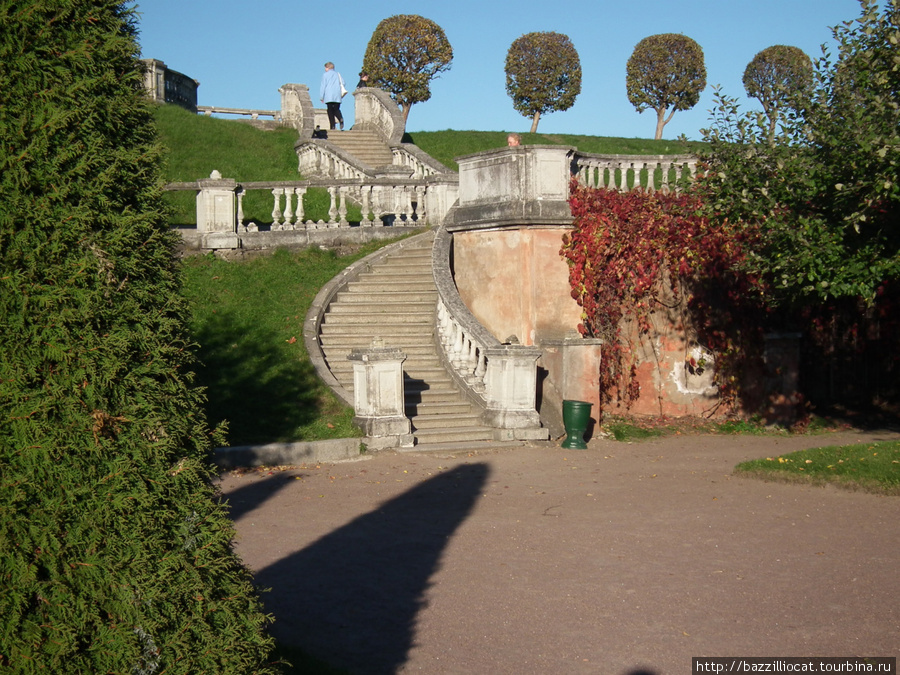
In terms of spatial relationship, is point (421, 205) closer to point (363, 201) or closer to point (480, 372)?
point (363, 201)

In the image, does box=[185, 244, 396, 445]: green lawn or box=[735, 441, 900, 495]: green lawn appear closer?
box=[735, 441, 900, 495]: green lawn

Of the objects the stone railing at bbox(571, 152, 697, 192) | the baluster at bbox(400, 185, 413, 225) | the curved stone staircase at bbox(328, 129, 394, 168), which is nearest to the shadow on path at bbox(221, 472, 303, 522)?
the stone railing at bbox(571, 152, 697, 192)

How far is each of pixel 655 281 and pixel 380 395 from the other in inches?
209

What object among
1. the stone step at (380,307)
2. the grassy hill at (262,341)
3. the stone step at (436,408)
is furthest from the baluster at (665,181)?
the grassy hill at (262,341)

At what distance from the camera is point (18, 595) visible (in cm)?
292

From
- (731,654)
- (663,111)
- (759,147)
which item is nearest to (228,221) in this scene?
(759,147)

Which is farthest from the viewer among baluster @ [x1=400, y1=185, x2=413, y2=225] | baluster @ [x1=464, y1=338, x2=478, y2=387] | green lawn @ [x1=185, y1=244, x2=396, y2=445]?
baluster @ [x1=400, y1=185, x2=413, y2=225]

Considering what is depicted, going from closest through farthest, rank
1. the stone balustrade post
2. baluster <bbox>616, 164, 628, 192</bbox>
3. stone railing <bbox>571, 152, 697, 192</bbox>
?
stone railing <bbox>571, 152, 697, 192</bbox> < baluster <bbox>616, 164, 628, 192</bbox> < the stone balustrade post

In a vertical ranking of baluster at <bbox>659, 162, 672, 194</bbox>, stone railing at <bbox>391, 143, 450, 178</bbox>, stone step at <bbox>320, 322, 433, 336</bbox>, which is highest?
stone railing at <bbox>391, 143, 450, 178</bbox>

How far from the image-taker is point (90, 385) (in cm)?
309

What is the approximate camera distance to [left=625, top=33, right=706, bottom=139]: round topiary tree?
39906mm

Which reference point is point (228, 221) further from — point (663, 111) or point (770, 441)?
point (663, 111)

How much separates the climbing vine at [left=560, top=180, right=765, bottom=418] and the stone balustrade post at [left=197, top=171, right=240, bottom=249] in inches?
228

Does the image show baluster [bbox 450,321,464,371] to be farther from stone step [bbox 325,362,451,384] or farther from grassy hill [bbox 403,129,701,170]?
grassy hill [bbox 403,129,701,170]
